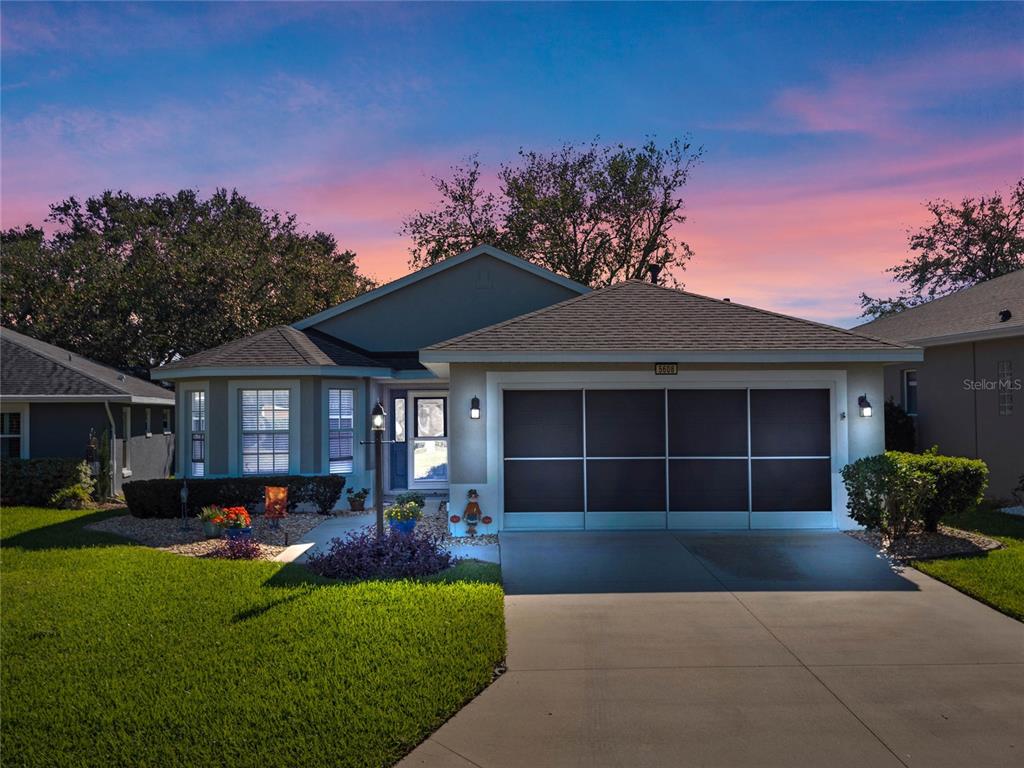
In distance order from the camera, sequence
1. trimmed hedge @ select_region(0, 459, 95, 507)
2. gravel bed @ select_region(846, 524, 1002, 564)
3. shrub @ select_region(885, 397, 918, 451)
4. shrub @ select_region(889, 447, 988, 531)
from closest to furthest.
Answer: gravel bed @ select_region(846, 524, 1002, 564) < shrub @ select_region(889, 447, 988, 531) < trimmed hedge @ select_region(0, 459, 95, 507) < shrub @ select_region(885, 397, 918, 451)

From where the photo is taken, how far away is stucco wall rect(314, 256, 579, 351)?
55.1 feet

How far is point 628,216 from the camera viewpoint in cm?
3372

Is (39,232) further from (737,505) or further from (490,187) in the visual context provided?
(737,505)

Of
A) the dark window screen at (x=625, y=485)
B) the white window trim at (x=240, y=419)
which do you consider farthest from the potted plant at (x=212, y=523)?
the dark window screen at (x=625, y=485)

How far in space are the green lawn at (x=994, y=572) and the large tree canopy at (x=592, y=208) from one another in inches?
955

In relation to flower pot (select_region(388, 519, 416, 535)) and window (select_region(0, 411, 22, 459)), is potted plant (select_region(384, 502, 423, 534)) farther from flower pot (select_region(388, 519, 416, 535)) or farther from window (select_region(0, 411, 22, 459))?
window (select_region(0, 411, 22, 459))

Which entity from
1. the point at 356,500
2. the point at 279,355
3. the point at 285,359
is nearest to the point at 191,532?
the point at 356,500

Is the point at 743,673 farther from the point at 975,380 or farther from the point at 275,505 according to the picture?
the point at 975,380

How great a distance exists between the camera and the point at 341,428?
579 inches

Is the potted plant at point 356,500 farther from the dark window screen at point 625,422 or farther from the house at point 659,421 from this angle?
the dark window screen at point 625,422

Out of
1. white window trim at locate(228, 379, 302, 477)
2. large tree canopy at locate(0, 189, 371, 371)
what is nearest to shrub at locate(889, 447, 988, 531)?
white window trim at locate(228, 379, 302, 477)

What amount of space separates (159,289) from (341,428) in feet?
51.8

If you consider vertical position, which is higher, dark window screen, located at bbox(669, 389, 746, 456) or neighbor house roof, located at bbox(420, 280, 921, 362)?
neighbor house roof, located at bbox(420, 280, 921, 362)

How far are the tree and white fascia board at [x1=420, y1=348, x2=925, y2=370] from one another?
2813 centimetres
